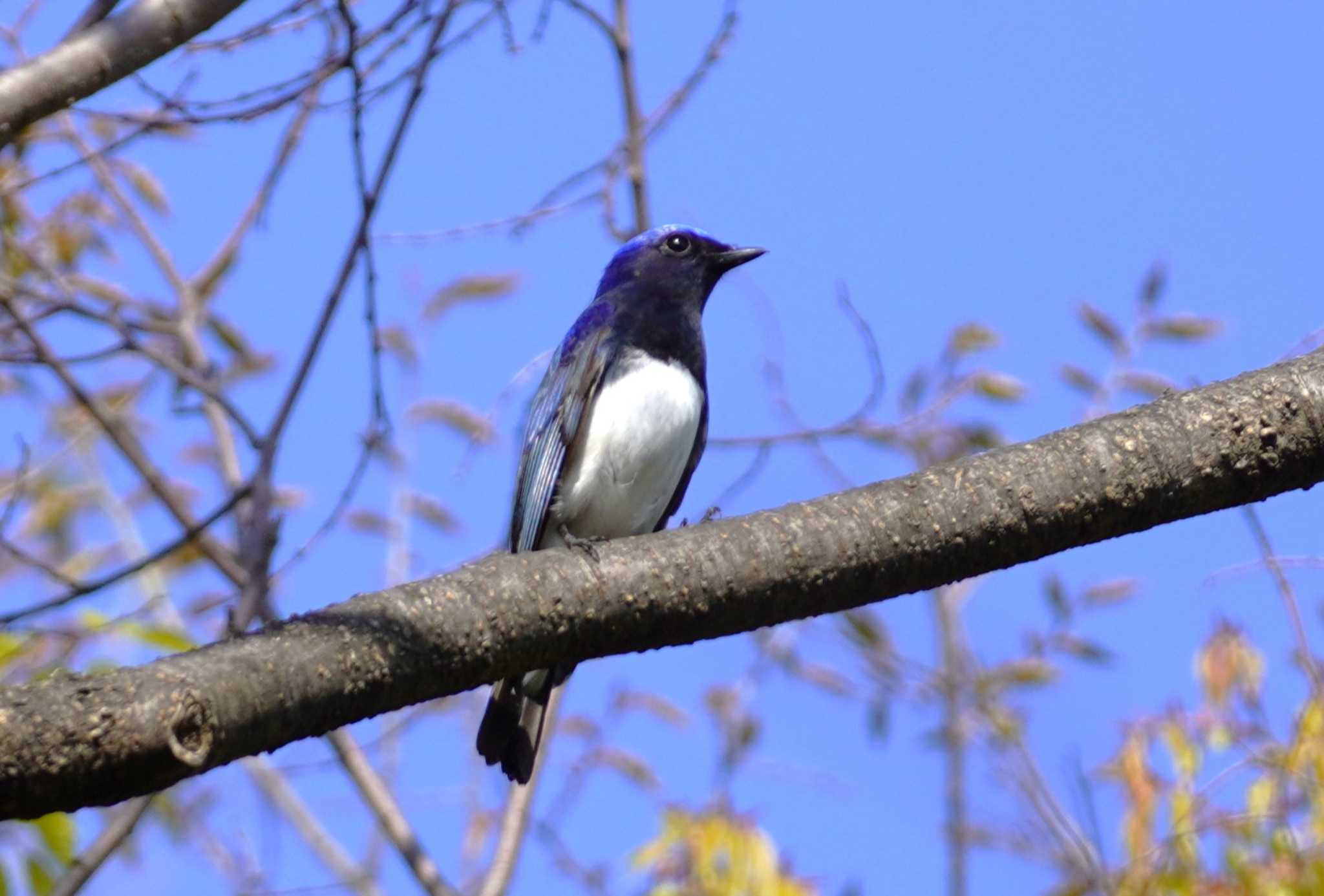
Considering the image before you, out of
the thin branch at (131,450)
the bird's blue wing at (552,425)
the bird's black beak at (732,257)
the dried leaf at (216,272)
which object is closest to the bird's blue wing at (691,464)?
the bird's blue wing at (552,425)

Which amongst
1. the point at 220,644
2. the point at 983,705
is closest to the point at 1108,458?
the point at 220,644

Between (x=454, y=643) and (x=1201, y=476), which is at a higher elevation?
(x=1201, y=476)

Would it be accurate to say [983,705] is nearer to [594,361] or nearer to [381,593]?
[594,361]

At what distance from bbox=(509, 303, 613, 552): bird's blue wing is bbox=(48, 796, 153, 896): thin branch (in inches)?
58.7

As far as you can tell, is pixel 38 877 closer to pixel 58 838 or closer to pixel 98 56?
pixel 58 838

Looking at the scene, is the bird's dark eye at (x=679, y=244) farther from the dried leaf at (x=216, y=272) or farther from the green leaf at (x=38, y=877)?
the green leaf at (x=38, y=877)

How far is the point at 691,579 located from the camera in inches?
104

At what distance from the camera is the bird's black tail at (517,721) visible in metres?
4.01

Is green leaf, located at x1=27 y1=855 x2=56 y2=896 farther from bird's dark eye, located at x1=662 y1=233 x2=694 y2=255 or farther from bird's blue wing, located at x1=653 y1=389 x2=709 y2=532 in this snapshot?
bird's dark eye, located at x1=662 y1=233 x2=694 y2=255

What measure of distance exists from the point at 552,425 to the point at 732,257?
3.67 feet

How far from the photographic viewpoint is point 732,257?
5.43m

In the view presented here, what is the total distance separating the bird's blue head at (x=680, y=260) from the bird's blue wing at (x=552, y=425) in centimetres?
43

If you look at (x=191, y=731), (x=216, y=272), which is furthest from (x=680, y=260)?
(x=191, y=731)

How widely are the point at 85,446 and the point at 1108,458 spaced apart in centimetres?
629
